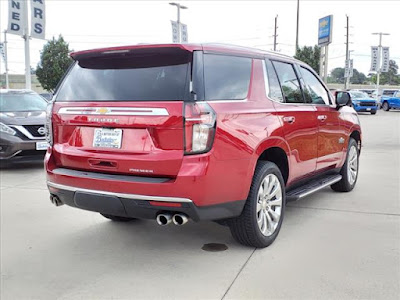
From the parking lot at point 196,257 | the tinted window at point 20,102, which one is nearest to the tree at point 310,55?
the tinted window at point 20,102

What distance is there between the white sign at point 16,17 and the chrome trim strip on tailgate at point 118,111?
43.6ft

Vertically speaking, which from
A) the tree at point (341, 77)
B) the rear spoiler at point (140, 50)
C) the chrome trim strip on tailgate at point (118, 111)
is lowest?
the chrome trim strip on tailgate at point (118, 111)

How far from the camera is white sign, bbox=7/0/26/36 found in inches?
582

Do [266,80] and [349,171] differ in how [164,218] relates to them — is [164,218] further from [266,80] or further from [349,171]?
[349,171]

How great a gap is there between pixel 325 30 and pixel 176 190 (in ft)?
78.9

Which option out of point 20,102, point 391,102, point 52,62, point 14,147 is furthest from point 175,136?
point 52,62

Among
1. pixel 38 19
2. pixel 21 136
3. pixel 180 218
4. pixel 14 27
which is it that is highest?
pixel 38 19

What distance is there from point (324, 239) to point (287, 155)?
0.89 m

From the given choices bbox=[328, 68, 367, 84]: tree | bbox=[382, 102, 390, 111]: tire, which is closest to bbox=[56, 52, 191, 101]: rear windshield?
bbox=[382, 102, 390, 111]: tire

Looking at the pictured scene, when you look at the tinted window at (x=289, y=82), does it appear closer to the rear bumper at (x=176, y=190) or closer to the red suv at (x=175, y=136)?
the red suv at (x=175, y=136)

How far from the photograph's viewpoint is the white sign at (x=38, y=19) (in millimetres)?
15109

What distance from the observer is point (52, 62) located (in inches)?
1379

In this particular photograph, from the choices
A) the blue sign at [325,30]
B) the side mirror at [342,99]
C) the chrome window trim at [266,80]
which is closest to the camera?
the chrome window trim at [266,80]

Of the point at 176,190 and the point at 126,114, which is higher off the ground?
the point at 126,114
